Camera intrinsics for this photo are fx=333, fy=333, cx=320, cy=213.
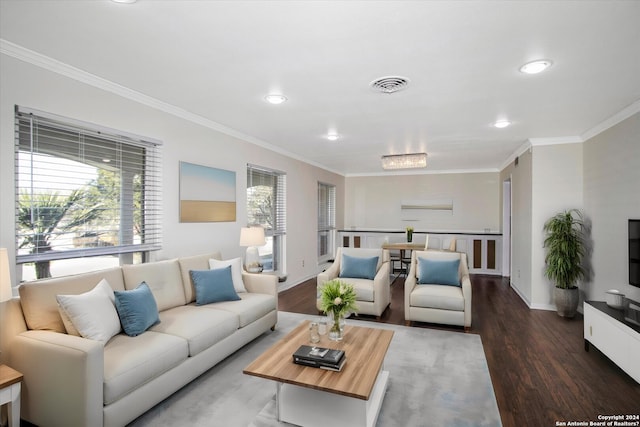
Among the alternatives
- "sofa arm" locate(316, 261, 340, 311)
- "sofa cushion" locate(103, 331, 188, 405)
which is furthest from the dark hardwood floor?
"sofa cushion" locate(103, 331, 188, 405)

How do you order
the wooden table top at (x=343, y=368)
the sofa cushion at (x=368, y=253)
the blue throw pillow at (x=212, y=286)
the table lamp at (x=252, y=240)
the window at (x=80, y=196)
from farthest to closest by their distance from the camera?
the sofa cushion at (x=368, y=253) → the table lamp at (x=252, y=240) → the blue throw pillow at (x=212, y=286) → the window at (x=80, y=196) → the wooden table top at (x=343, y=368)

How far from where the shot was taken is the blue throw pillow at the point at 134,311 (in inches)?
98.6

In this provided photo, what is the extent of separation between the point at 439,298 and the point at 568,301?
1857 mm

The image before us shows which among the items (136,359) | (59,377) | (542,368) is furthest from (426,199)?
(59,377)

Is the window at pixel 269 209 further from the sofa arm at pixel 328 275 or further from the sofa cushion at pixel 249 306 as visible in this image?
the sofa cushion at pixel 249 306

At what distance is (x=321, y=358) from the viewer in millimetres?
2223

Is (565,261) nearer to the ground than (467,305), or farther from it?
farther from it

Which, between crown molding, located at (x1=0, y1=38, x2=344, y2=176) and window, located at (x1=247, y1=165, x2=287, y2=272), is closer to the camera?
crown molding, located at (x1=0, y1=38, x2=344, y2=176)

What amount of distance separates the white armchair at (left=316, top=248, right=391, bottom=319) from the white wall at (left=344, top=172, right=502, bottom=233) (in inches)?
155

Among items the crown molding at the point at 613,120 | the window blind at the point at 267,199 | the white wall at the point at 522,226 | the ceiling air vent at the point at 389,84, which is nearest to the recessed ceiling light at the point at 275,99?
the ceiling air vent at the point at 389,84

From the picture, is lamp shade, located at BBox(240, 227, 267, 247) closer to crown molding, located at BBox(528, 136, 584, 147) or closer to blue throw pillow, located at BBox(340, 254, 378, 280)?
blue throw pillow, located at BBox(340, 254, 378, 280)

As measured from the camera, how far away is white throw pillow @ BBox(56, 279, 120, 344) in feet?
7.22

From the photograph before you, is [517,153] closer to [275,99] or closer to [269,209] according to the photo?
[269,209]

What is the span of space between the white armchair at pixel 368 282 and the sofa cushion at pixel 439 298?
1.50ft
